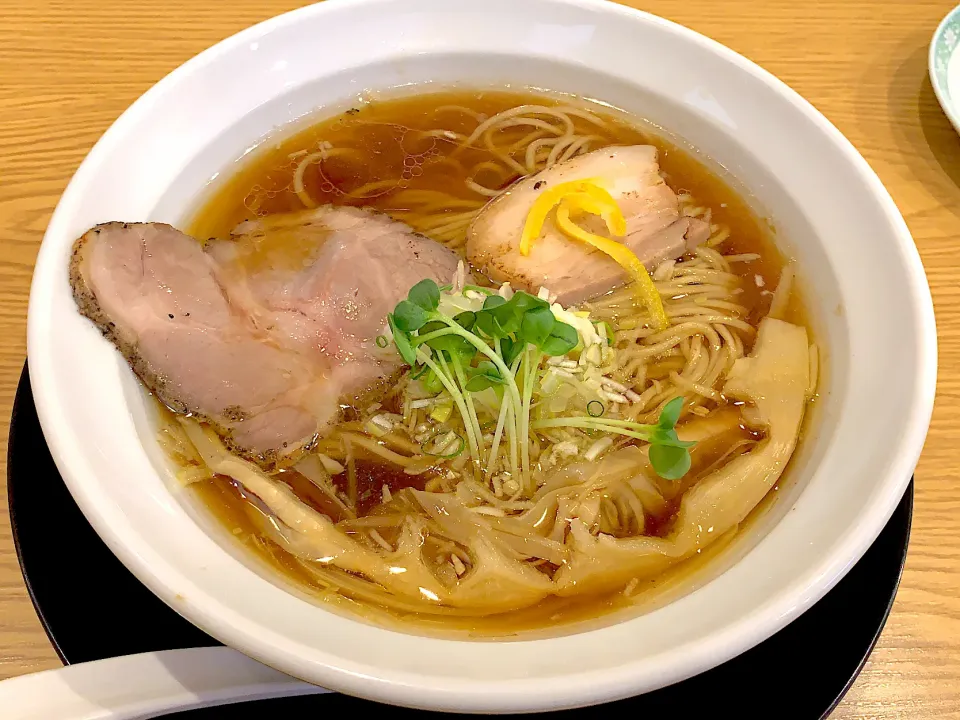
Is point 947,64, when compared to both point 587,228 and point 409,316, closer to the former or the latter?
point 587,228

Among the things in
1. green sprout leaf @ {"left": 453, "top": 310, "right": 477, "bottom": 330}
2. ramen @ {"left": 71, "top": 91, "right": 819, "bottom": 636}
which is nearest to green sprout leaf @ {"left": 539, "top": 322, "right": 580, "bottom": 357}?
ramen @ {"left": 71, "top": 91, "right": 819, "bottom": 636}

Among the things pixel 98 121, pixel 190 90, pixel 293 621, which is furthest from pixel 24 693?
pixel 98 121

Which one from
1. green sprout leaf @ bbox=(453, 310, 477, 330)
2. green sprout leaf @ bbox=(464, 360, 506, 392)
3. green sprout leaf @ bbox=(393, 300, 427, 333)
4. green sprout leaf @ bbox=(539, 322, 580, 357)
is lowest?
green sprout leaf @ bbox=(464, 360, 506, 392)

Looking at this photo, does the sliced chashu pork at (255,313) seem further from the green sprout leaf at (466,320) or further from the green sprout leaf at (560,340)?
the green sprout leaf at (560,340)

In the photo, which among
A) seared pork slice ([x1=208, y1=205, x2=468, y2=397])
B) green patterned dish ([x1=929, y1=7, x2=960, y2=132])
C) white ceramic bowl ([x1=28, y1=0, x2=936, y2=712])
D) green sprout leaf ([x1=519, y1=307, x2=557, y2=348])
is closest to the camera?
white ceramic bowl ([x1=28, y1=0, x2=936, y2=712])

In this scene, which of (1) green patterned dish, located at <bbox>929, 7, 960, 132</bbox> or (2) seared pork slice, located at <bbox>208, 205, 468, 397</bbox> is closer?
(2) seared pork slice, located at <bbox>208, 205, 468, 397</bbox>

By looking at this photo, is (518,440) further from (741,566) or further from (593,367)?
(741,566)

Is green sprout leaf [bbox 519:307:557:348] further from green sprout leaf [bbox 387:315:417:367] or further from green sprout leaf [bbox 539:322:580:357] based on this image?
green sprout leaf [bbox 387:315:417:367]
